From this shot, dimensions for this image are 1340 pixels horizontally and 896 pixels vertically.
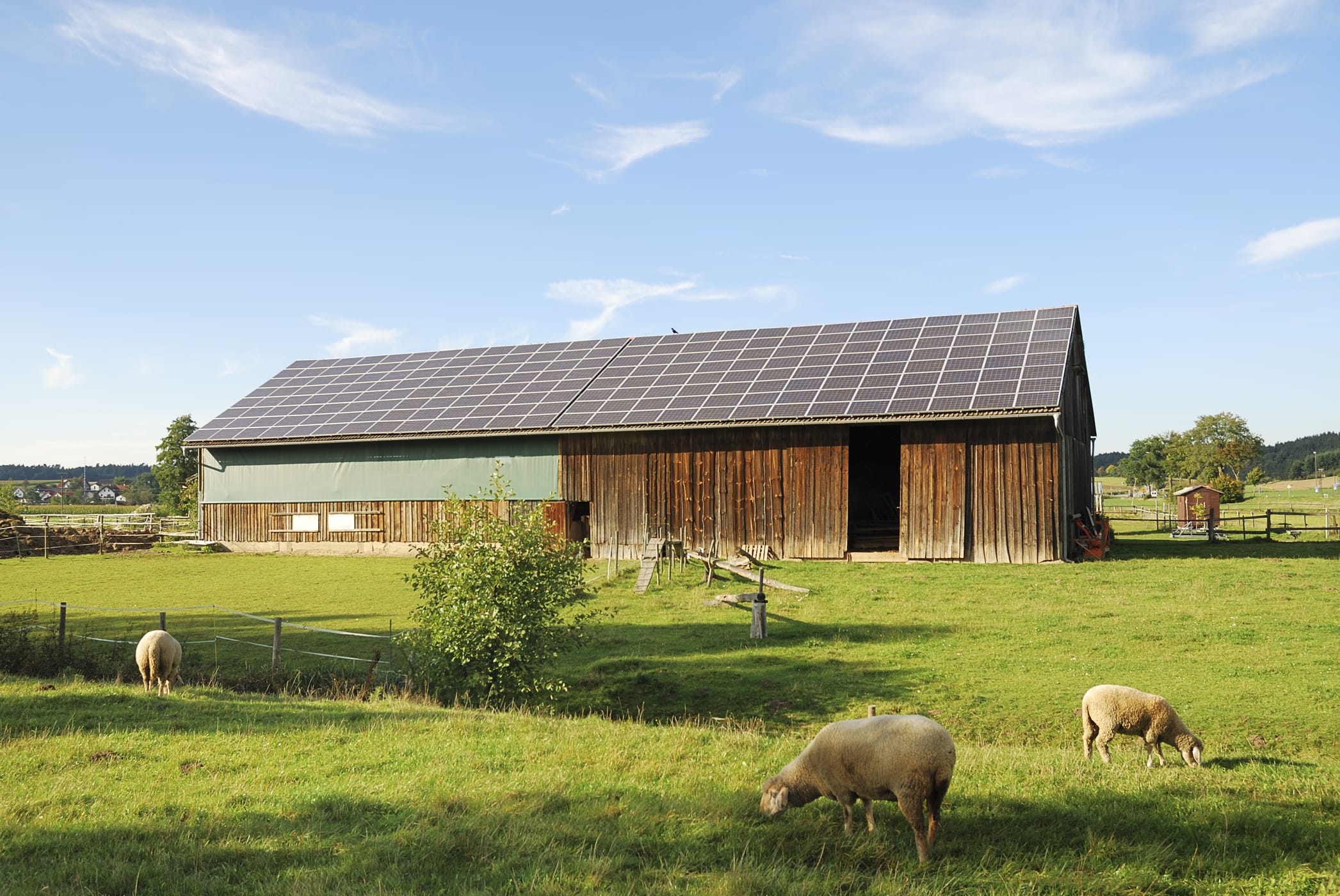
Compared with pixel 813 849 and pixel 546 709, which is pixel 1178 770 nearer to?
pixel 813 849

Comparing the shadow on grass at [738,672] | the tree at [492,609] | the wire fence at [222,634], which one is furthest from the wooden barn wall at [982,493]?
the tree at [492,609]

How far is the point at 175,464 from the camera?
78688mm

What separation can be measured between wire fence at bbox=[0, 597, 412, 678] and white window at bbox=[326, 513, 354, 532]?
14.5m

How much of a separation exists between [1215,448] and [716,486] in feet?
292

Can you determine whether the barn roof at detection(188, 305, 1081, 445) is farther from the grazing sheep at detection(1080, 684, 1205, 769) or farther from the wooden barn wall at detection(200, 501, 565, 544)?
the grazing sheep at detection(1080, 684, 1205, 769)

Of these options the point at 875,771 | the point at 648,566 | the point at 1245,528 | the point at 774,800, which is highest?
the point at 1245,528

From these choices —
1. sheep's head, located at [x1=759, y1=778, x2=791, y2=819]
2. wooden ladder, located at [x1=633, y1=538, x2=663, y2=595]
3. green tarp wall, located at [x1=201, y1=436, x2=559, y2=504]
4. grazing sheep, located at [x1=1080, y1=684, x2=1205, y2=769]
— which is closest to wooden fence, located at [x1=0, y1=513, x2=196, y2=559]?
green tarp wall, located at [x1=201, y1=436, x2=559, y2=504]

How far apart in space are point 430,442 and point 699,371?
10965 millimetres

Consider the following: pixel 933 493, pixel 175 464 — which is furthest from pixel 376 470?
pixel 175 464

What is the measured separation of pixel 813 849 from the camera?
722 cm

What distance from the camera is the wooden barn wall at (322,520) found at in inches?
1478

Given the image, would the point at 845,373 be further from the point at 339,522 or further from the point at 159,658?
the point at 159,658

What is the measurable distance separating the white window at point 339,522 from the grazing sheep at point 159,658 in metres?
24.5

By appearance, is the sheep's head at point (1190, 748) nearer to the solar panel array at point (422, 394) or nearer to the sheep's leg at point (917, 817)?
the sheep's leg at point (917, 817)
